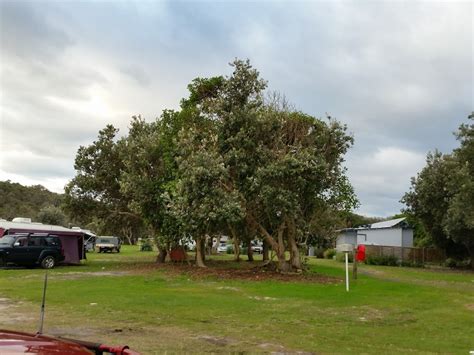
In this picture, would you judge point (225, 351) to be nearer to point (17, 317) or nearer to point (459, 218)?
point (17, 317)

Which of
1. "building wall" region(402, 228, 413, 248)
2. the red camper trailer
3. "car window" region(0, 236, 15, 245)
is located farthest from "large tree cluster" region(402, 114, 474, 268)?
"car window" region(0, 236, 15, 245)

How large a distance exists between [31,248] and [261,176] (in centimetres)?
1414

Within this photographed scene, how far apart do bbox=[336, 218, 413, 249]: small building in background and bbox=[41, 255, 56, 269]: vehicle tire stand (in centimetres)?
2963

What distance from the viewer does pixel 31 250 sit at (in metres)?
28.3

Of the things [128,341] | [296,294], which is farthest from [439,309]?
[128,341]

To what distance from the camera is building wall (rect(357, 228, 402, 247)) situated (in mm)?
53638

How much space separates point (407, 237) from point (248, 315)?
146 feet

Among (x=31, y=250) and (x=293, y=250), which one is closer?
(x=293, y=250)

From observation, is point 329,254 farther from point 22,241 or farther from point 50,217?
point 50,217

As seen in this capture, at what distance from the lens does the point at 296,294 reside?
1770 cm

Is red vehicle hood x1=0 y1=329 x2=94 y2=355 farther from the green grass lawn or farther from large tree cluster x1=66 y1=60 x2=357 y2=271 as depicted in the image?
large tree cluster x1=66 y1=60 x2=357 y2=271

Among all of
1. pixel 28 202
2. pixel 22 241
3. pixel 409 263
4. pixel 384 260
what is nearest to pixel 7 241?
pixel 22 241

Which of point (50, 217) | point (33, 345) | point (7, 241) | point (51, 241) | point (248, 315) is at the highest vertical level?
point (50, 217)

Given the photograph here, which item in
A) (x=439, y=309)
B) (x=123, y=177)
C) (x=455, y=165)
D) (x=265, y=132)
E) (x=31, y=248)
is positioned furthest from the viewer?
(x=455, y=165)
